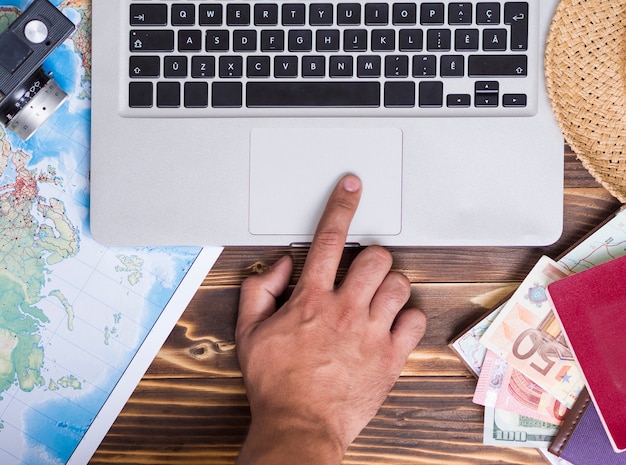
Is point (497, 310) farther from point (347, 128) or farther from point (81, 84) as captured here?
point (81, 84)

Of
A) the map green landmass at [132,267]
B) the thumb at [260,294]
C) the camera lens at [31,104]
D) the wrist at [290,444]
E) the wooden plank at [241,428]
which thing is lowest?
the wooden plank at [241,428]

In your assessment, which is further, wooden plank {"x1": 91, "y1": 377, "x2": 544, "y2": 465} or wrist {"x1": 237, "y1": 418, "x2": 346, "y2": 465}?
wooden plank {"x1": 91, "y1": 377, "x2": 544, "y2": 465}

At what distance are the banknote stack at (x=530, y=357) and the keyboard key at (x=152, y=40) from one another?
47cm

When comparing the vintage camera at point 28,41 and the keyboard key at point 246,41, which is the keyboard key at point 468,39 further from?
the vintage camera at point 28,41

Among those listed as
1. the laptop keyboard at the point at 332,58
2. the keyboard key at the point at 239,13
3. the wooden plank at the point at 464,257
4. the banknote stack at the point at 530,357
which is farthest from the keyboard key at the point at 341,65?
the banknote stack at the point at 530,357

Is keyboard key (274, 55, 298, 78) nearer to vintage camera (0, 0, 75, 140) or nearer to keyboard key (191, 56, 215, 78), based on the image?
keyboard key (191, 56, 215, 78)

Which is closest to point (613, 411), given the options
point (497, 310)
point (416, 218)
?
point (497, 310)

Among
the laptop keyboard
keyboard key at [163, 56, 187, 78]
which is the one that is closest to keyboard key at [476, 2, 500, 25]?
the laptop keyboard

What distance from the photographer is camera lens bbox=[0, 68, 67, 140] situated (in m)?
0.70

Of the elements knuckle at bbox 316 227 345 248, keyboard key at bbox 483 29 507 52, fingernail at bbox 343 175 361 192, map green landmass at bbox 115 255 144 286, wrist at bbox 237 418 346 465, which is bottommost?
wrist at bbox 237 418 346 465

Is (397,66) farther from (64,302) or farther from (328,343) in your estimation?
(64,302)

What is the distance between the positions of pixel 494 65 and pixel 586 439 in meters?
0.44

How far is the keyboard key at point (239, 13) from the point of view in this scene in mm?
667

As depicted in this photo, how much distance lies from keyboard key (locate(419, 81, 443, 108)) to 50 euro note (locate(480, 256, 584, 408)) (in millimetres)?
234
